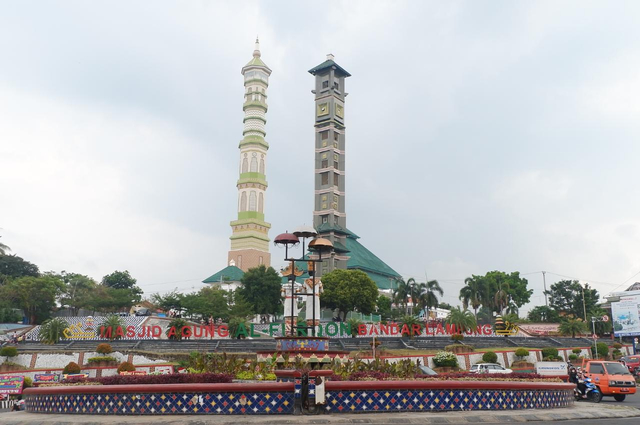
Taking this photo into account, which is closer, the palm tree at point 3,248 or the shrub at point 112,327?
the shrub at point 112,327

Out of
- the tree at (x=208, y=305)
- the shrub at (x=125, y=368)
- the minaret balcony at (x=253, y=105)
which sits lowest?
the shrub at (x=125, y=368)

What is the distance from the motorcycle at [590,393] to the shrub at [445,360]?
16202 millimetres

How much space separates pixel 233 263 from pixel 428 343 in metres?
69.7

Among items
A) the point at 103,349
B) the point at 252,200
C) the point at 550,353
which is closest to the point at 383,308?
the point at 550,353

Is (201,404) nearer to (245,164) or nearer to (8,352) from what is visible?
(8,352)

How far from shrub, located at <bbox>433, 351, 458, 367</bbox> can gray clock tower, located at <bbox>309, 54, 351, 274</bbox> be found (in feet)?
182

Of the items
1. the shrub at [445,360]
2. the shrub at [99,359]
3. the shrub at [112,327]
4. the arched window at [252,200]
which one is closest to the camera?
the shrub at [445,360]

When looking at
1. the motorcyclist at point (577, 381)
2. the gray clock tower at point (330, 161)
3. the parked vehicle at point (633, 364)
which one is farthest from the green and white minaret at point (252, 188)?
the motorcyclist at point (577, 381)

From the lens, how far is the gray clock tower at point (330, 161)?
9800 cm

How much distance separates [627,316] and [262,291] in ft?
144

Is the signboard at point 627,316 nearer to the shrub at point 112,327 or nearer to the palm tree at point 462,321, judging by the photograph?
the palm tree at point 462,321

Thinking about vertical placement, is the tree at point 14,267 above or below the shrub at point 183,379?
above

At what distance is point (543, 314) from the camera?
279 ft

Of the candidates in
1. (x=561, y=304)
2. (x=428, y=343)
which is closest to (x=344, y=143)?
(x=561, y=304)
